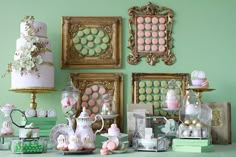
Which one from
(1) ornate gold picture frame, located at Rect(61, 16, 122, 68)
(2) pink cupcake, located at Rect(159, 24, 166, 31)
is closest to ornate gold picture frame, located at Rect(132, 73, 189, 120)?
(1) ornate gold picture frame, located at Rect(61, 16, 122, 68)

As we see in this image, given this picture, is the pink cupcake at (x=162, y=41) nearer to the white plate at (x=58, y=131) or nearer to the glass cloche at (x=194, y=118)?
the glass cloche at (x=194, y=118)

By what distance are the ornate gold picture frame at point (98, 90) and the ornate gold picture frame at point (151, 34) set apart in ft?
0.59

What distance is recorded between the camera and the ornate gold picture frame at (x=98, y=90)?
2785 mm

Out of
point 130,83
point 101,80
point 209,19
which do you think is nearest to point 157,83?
point 130,83

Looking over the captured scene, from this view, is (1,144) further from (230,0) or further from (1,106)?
(230,0)

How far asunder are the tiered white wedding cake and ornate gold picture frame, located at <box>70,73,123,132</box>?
0.80 ft

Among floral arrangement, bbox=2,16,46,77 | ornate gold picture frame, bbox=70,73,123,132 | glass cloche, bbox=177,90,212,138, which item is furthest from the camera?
ornate gold picture frame, bbox=70,73,123,132

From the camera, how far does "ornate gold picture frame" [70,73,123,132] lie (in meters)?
2.79

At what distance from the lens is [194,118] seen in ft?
8.07

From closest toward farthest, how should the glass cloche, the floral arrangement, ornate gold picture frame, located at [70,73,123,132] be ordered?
the glass cloche < the floral arrangement < ornate gold picture frame, located at [70,73,123,132]

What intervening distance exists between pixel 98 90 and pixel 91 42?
1.06ft

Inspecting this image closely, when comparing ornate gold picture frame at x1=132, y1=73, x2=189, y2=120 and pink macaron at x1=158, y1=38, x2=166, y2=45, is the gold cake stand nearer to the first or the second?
ornate gold picture frame at x1=132, y1=73, x2=189, y2=120

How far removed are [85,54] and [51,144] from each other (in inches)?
27.9

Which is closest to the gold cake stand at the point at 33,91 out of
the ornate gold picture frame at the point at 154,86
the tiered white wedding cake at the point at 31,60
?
the tiered white wedding cake at the point at 31,60
